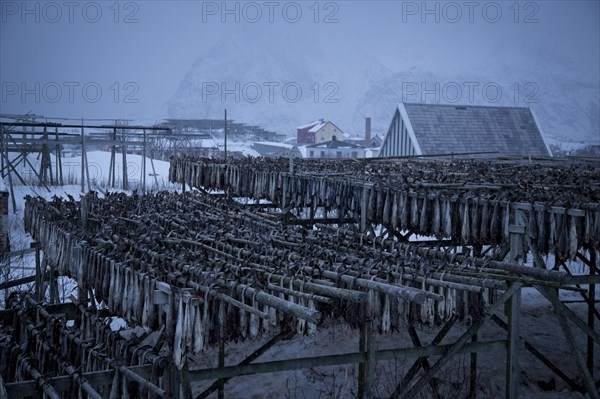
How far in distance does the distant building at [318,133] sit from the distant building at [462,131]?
136 ft

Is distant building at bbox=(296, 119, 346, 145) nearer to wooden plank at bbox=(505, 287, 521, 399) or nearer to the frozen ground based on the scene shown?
the frozen ground

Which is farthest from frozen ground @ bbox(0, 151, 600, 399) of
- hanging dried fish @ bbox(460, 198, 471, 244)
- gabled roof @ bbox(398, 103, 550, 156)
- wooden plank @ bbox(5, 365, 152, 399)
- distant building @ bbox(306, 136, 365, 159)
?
distant building @ bbox(306, 136, 365, 159)

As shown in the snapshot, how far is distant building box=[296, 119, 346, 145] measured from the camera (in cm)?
7706

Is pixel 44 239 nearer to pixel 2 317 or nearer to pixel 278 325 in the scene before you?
pixel 2 317

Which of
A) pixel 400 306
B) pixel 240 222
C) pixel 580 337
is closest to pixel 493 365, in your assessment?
pixel 580 337

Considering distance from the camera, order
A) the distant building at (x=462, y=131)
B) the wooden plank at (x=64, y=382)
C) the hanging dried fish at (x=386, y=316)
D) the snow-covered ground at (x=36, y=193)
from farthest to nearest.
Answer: the distant building at (x=462, y=131) < the snow-covered ground at (x=36, y=193) < the hanging dried fish at (x=386, y=316) < the wooden plank at (x=64, y=382)

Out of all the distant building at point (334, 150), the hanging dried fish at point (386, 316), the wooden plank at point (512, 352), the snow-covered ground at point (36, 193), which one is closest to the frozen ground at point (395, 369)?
the snow-covered ground at point (36, 193)

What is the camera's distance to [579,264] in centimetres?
2030

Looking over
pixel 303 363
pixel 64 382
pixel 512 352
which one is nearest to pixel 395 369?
pixel 512 352

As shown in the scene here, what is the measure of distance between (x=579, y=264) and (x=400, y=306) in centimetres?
1626

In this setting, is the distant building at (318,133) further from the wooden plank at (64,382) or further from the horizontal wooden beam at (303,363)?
the wooden plank at (64,382)

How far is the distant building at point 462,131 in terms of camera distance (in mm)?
32250

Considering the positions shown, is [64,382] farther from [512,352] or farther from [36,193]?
[36,193]

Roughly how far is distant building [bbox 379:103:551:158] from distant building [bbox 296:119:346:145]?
41448mm
